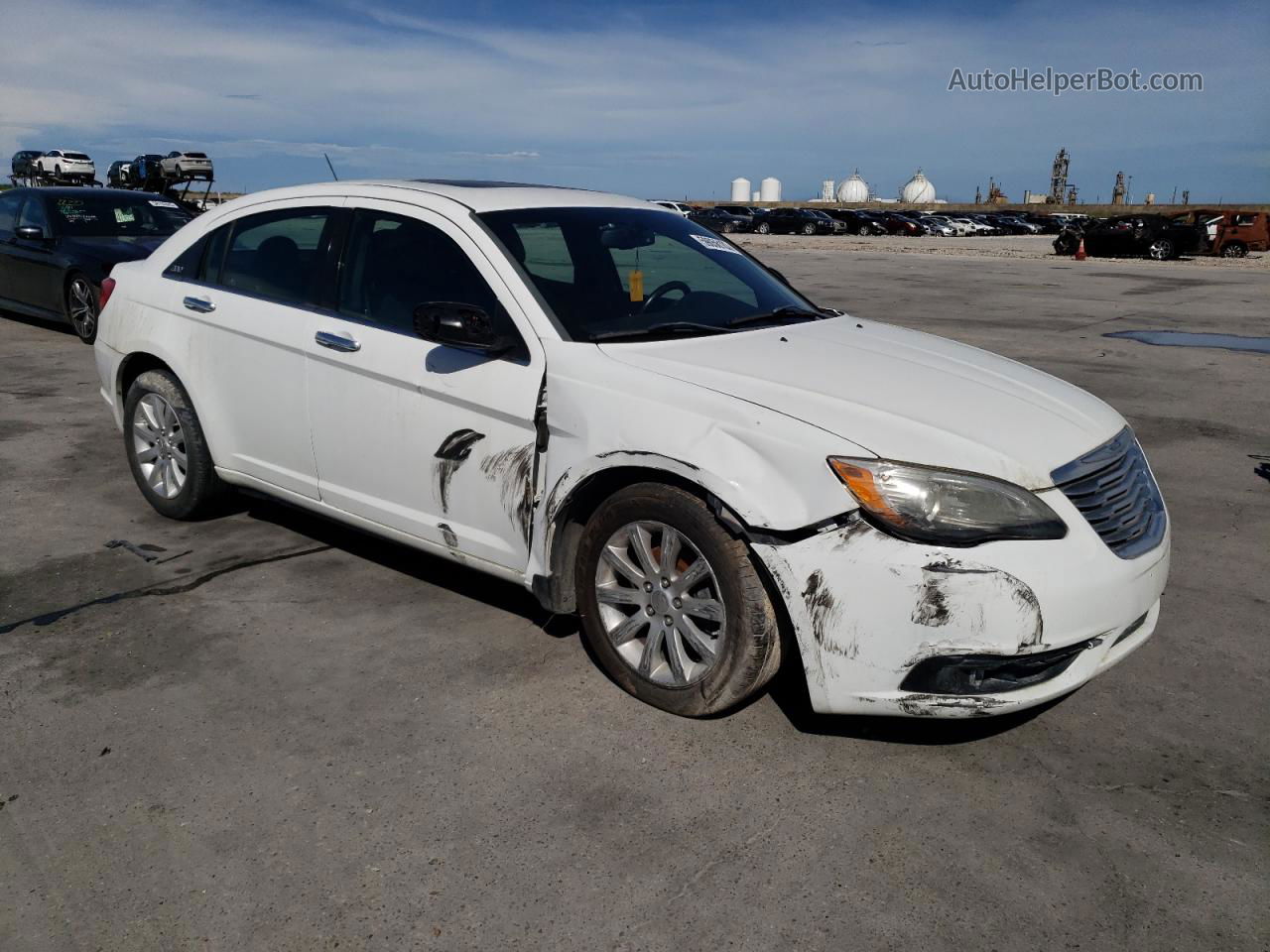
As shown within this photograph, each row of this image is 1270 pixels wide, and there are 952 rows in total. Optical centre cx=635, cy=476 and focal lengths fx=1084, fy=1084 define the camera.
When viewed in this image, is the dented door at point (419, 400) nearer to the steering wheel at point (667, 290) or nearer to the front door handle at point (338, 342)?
the front door handle at point (338, 342)

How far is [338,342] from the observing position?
436 cm

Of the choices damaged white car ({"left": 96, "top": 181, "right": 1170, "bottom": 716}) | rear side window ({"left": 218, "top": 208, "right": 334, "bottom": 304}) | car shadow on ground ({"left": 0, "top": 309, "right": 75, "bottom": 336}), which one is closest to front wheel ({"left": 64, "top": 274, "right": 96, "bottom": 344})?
car shadow on ground ({"left": 0, "top": 309, "right": 75, "bottom": 336})

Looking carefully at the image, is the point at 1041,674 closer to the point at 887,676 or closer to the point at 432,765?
the point at 887,676

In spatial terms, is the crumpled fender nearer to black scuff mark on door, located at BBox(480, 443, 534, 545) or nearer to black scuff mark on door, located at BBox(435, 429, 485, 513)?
black scuff mark on door, located at BBox(480, 443, 534, 545)

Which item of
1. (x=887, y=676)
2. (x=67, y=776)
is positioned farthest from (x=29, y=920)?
(x=887, y=676)

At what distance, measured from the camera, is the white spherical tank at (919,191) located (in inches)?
5012

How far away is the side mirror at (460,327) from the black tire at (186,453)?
76.2 inches

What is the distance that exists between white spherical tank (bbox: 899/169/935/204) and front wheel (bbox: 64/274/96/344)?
126 m

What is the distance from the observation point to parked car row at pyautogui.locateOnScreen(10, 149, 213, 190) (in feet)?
137

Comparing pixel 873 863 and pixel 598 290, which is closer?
pixel 873 863

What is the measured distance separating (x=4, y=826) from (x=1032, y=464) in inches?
122

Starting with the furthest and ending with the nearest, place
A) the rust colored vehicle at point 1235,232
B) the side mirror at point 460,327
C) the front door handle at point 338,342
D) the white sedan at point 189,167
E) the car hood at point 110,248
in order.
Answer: the white sedan at point 189,167, the rust colored vehicle at point 1235,232, the car hood at point 110,248, the front door handle at point 338,342, the side mirror at point 460,327

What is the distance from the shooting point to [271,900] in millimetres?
2693

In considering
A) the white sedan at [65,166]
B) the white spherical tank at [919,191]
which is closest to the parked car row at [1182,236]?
the white sedan at [65,166]
